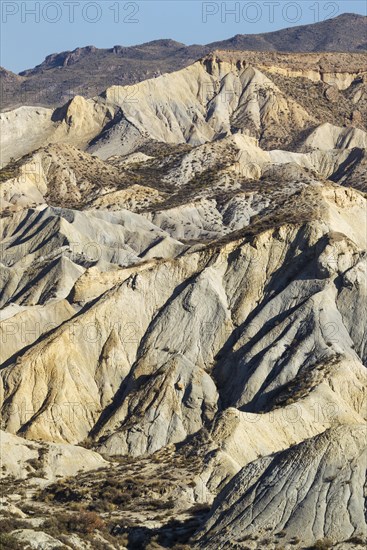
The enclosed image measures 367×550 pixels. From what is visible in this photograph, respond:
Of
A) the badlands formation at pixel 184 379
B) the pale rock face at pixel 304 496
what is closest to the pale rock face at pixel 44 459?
the badlands formation at pixel 184 379

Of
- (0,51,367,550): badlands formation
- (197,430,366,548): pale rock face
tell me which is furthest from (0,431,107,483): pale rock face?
(197,430,366,548): pale rock face

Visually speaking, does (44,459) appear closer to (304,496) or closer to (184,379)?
(184,379)

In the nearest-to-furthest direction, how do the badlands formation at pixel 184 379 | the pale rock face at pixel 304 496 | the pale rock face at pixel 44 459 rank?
the pale rock face at pixel 304 496
the badlands formation at pixel 184 379
the pale rock face at pixel 44 459

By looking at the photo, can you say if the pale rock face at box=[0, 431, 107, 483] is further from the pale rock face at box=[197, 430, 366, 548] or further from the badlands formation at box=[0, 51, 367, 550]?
the pale rock face at box=[197, 430, 366, 548]

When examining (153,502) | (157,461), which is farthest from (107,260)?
(153,502)

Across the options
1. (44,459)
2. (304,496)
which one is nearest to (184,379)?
(44,459)

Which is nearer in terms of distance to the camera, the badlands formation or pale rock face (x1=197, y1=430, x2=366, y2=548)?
pale rock face (x1=197, y1=430, x2=366, y2=548)

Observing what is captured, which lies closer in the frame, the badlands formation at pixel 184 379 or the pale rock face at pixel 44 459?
the badlands formation at pixel 184 379

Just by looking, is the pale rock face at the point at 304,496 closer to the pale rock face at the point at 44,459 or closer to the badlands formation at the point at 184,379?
the badlands formation at the point at 184,379
